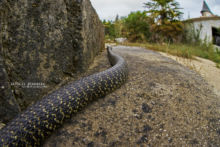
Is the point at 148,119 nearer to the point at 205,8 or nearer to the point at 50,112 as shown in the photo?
the point at 50,112

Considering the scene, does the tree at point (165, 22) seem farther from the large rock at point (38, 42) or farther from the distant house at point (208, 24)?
the large rock at point (38, 42)

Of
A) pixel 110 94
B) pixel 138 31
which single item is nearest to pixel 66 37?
pixel 110 94

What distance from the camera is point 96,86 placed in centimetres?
279

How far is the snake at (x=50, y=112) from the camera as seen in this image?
6.31ft

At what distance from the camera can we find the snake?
192 cm

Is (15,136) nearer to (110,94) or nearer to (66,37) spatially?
(110,94)

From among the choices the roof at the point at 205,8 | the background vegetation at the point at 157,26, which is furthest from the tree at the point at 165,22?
the roof at the point at 205,8

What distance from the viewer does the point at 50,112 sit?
2188 millimetres

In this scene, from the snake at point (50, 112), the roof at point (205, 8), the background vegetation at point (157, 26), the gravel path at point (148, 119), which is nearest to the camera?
the snake at point (50, 112)

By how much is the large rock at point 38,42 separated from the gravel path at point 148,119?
0.83 meters

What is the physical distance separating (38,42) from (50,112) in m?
1.10

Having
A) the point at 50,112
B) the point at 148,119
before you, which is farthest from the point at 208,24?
the point at 50,112

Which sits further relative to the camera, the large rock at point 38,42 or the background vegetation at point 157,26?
the background vegetation at point 157,26

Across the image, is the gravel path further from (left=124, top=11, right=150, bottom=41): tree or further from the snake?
(left=124, top=11, right=150, bottom=41): tree
